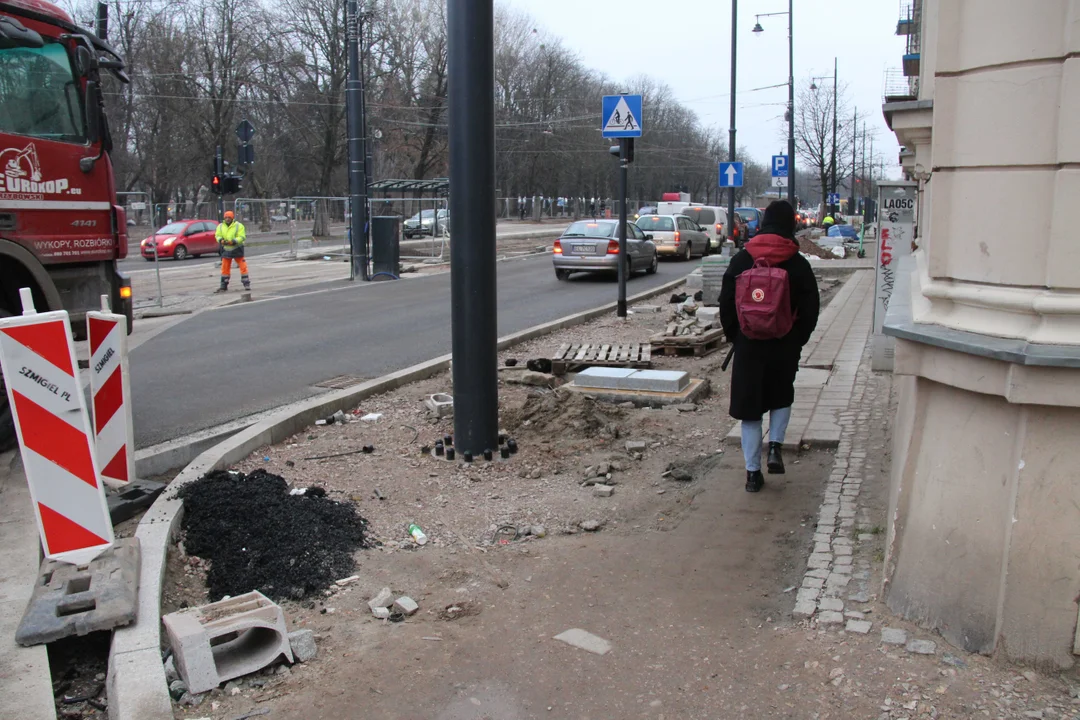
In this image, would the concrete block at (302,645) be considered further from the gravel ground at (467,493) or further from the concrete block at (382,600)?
the concrete block at (382,600)

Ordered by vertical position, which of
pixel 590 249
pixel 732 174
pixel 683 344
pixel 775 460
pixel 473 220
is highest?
pixel 732 174

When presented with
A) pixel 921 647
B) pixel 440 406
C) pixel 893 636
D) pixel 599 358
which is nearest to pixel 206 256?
pixel 599 358

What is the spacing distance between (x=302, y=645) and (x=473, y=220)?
3463 millimetres

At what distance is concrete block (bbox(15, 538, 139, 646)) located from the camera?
389 centimetres

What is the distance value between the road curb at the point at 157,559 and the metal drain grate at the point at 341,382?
27.0 inches

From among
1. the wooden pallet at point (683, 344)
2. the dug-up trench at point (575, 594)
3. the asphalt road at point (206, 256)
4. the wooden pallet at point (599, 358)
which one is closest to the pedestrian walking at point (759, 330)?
the dug-up trench at point (575, 594)

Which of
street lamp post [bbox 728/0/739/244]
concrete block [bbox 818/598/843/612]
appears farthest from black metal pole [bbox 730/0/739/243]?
concrete block [bbox 818/598/843/612]

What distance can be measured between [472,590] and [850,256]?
31674mm

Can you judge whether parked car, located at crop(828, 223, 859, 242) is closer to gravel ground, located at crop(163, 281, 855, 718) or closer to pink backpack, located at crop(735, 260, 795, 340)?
gravel ground, located at crop(163, 281, 855, 718)

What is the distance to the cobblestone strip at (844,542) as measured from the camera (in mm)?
4086

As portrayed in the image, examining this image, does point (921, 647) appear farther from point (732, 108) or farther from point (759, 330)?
point (732, 108)

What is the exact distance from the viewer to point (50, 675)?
3.69 meters

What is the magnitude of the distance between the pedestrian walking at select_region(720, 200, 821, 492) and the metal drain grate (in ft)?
16.2

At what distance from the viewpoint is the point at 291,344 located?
12648 mm
